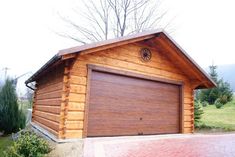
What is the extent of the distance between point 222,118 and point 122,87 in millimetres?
13069

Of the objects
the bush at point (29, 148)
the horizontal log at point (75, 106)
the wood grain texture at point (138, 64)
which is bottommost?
the bush at point (29, 148)

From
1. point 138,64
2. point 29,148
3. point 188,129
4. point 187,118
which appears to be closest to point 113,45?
point 138,64

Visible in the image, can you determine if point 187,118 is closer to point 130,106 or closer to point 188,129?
point 188,129

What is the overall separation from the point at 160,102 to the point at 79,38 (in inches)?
532

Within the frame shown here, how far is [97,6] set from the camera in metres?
22.5

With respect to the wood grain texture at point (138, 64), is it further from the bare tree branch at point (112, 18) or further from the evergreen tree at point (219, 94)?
the evergreen tree at point (219, 94)

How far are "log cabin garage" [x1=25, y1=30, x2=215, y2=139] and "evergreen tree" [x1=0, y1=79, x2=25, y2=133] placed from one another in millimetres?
2284

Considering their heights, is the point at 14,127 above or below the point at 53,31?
below

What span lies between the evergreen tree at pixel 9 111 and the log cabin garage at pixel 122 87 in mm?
2284

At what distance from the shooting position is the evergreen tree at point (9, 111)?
13.0 meters

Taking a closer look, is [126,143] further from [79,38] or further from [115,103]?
[79,38]

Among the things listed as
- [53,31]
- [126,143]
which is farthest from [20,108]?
[53,31]

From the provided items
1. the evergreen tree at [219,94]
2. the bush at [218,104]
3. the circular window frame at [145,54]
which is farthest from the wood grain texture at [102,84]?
the evergreen tree at [219,94]

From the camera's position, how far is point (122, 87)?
9797 mm
